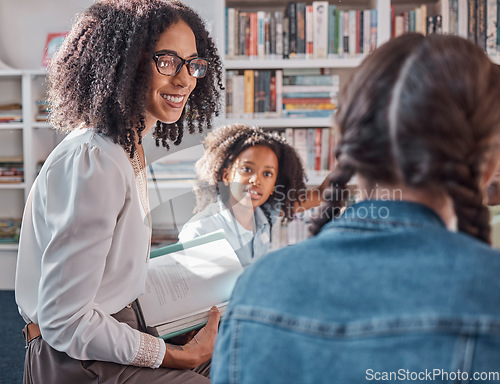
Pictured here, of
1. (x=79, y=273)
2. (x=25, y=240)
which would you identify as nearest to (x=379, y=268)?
(x=79, y=273)

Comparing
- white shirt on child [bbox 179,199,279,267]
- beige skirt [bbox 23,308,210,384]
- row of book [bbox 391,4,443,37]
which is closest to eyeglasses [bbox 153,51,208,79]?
white shirt on child [bbox 179,199,279,267]

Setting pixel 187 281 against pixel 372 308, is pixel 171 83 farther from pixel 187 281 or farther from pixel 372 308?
pixel 372 308

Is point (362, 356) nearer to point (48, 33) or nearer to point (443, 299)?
point (443, 299)

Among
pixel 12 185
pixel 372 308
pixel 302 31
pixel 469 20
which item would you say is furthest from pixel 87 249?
pixel 12 185

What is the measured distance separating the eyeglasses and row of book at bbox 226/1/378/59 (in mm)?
1588

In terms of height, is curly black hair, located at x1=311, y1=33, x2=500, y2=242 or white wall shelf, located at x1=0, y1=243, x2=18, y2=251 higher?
curly black hair, located at x1=311, y1=33, x2=500, y2=242

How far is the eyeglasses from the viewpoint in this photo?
1.06 m

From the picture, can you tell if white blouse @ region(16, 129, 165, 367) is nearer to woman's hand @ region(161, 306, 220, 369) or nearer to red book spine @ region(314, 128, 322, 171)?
woman's hand @ region(161, 306, 220, 369)

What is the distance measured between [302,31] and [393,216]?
230 cm

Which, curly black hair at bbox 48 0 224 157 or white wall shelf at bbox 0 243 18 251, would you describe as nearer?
curly black hair at bbox 48 0 224 157

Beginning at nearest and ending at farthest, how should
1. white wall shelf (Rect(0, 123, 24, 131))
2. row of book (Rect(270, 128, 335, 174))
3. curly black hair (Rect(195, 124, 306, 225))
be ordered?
curly black hair (Rect(195, 124, 306, 225)), row of book (Rect(270, 128, 335, 174)), white wall shelf (Rect(0, 123, 24, 131))

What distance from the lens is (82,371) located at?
3.06ft

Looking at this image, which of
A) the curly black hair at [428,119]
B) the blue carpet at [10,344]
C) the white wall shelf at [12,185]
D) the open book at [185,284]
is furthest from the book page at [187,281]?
the white wall shelf at [12,185]

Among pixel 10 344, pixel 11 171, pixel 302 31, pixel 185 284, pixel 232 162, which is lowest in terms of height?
pixel 10 344
